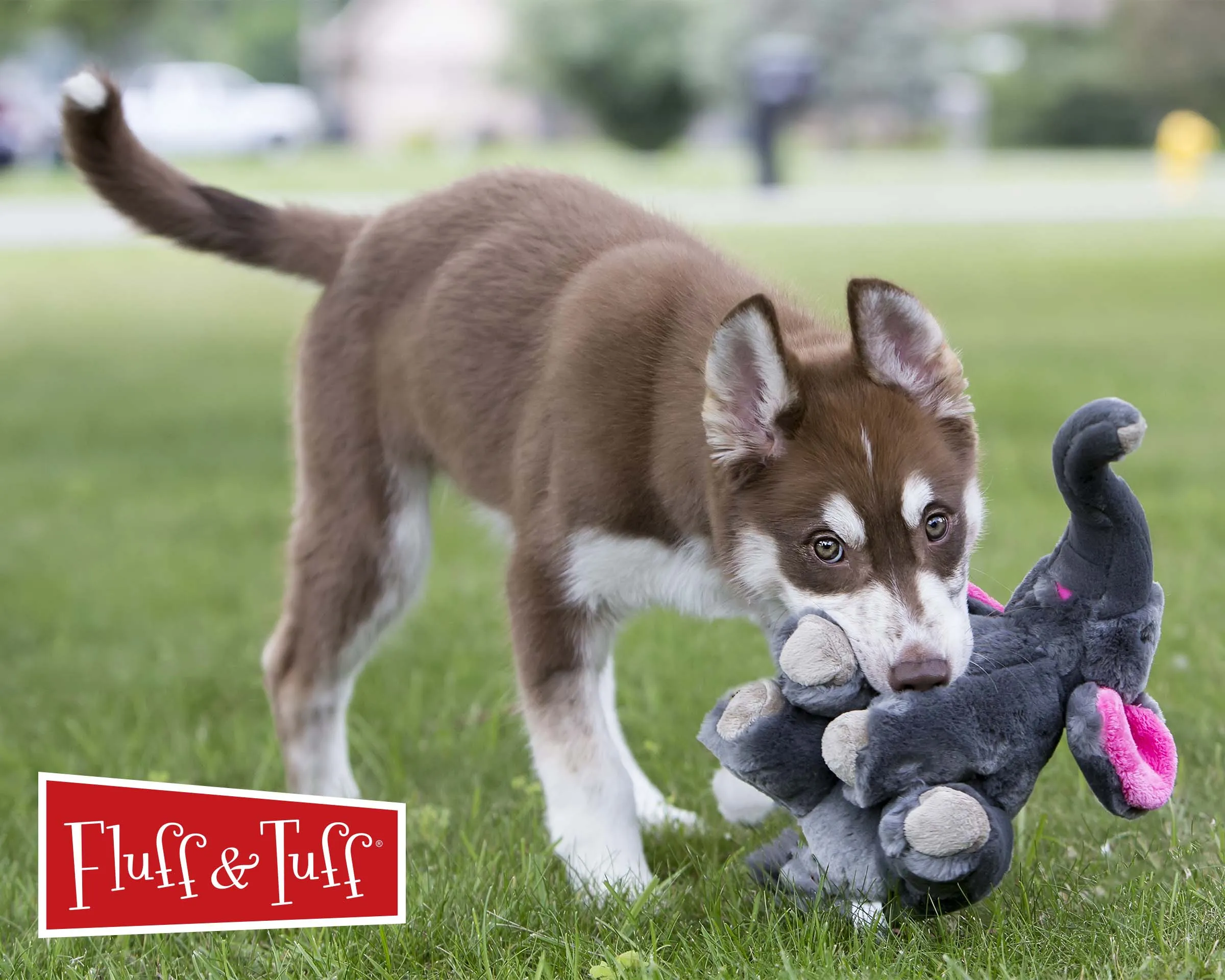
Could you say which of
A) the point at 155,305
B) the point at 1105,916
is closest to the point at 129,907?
the point at 1105,916

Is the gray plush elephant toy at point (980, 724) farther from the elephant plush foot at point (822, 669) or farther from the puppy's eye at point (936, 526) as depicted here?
the puppy's eye at point (936, 526)

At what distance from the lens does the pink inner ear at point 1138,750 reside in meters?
2.70

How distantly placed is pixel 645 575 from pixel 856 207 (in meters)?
21.4

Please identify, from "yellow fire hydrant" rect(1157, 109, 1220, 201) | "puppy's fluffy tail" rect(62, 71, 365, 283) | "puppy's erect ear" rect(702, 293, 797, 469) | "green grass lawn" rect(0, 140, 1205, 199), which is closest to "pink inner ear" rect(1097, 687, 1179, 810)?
"puppy's erect ear" rect(702, 293, 797, 469)

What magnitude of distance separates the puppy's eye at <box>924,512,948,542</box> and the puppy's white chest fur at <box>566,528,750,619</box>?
533 mm

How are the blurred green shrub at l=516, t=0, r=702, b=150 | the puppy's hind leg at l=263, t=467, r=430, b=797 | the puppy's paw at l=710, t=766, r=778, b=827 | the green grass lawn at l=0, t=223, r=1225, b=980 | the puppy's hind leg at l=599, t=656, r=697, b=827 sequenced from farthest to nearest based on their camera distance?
the blurred green shrub at l=516, t=0, r=702, b=150
the puppy's hind leg at l=263, t=467, r=430, b=797
the puppy's hind leg at l=599, t=656, r=697, b=827
the puppy's paw at l=710, t=766, r=778, b=827
the green grass lawn at l=0, t=223, r=1225, b=980

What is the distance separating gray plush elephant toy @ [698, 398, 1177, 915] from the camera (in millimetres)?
2650

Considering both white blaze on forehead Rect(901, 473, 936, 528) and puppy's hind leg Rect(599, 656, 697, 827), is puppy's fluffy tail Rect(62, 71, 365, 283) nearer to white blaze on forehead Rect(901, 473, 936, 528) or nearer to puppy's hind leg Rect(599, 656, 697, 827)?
puppy's hind leg Rect(599, 656, 697, 827)

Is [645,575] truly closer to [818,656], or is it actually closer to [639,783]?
[818,656]

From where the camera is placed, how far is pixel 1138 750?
9.14 ft

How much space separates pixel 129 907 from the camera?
285 centimetres

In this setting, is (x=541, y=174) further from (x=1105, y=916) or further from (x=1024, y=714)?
(x=1105, y=916)

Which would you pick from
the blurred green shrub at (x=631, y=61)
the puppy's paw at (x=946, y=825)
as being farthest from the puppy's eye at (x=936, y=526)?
the blurred green shrub at (x=631, y=61)

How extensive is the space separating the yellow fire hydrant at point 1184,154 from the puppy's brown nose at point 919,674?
80.0 feet
